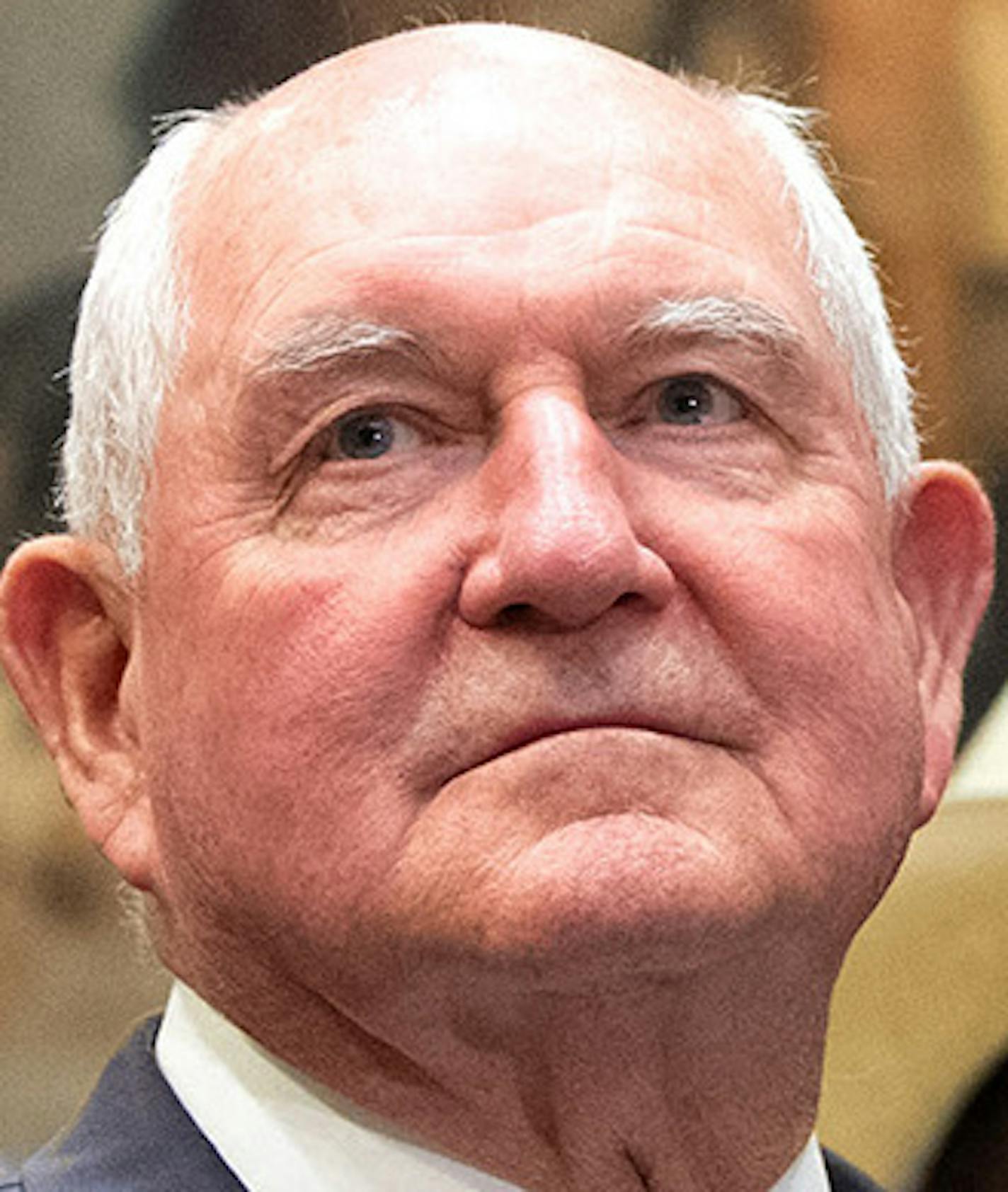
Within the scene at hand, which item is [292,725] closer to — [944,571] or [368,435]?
[368,435]

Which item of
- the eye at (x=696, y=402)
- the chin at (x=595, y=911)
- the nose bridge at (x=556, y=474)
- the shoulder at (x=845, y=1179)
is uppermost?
the nose bridge at (x=556, y=474)

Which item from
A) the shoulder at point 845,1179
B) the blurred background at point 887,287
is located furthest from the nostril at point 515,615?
the blurred background at point 887,287

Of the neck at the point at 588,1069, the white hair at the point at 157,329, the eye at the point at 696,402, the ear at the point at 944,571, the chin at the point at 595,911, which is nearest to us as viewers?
the chin at the point at 595,911

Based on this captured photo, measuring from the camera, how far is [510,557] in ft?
5.83

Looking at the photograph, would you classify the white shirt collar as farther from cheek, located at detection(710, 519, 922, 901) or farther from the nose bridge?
the nose bridge

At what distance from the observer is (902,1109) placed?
276cm

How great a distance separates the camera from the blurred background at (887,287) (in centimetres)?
259

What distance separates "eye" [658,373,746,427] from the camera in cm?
196

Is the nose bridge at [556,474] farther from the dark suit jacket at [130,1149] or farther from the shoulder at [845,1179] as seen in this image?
the shoulder at [845,1179]

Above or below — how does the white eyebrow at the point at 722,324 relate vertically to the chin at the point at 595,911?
above

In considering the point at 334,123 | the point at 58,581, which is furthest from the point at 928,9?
the point at 58,581

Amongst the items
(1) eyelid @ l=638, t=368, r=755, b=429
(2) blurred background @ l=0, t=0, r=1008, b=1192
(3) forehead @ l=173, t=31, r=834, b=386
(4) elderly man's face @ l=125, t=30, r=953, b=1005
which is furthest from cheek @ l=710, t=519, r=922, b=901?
(2) blurred background @ l=0, t=0, r=1008, b=1192

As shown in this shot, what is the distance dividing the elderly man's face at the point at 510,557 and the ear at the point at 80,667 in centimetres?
5

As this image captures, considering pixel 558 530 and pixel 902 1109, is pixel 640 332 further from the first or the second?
pixel 902 1109
